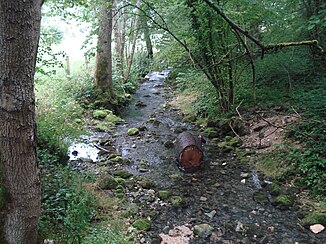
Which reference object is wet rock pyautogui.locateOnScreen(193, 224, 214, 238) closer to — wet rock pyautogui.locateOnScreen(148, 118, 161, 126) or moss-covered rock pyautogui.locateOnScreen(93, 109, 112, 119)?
wet rock pyautogui.locateOnScreen(148, 118, 161, 126)

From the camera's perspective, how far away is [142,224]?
3.51 metres

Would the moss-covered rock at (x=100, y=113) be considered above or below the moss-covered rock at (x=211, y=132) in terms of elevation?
above

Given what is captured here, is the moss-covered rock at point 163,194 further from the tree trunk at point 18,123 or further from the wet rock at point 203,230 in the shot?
the tree trunk at point 18,123

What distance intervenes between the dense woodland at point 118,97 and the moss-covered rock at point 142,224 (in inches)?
7.2

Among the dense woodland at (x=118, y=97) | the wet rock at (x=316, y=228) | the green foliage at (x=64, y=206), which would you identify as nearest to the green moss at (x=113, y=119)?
the dense woodland at (x=118, y=97)

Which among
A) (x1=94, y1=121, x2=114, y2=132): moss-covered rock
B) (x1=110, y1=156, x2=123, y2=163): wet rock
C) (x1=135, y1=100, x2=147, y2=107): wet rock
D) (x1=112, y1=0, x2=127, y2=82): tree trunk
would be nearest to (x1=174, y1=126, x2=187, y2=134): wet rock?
(x1=94, y1=121, x2=114, y2=132): moss-covered rock

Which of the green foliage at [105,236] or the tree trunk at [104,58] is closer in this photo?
the green foliage at [105,236]

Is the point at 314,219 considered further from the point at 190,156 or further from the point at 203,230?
the point at 190,156

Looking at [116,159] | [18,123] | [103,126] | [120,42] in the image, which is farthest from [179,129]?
[120,42]

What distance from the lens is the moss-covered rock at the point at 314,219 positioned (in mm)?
3482

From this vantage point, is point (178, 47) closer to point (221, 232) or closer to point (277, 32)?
point (277, 32)

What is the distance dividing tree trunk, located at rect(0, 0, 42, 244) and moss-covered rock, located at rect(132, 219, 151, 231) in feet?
4.59

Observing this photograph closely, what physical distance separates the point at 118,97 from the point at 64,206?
6.95m

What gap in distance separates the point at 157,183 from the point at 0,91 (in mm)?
3217
